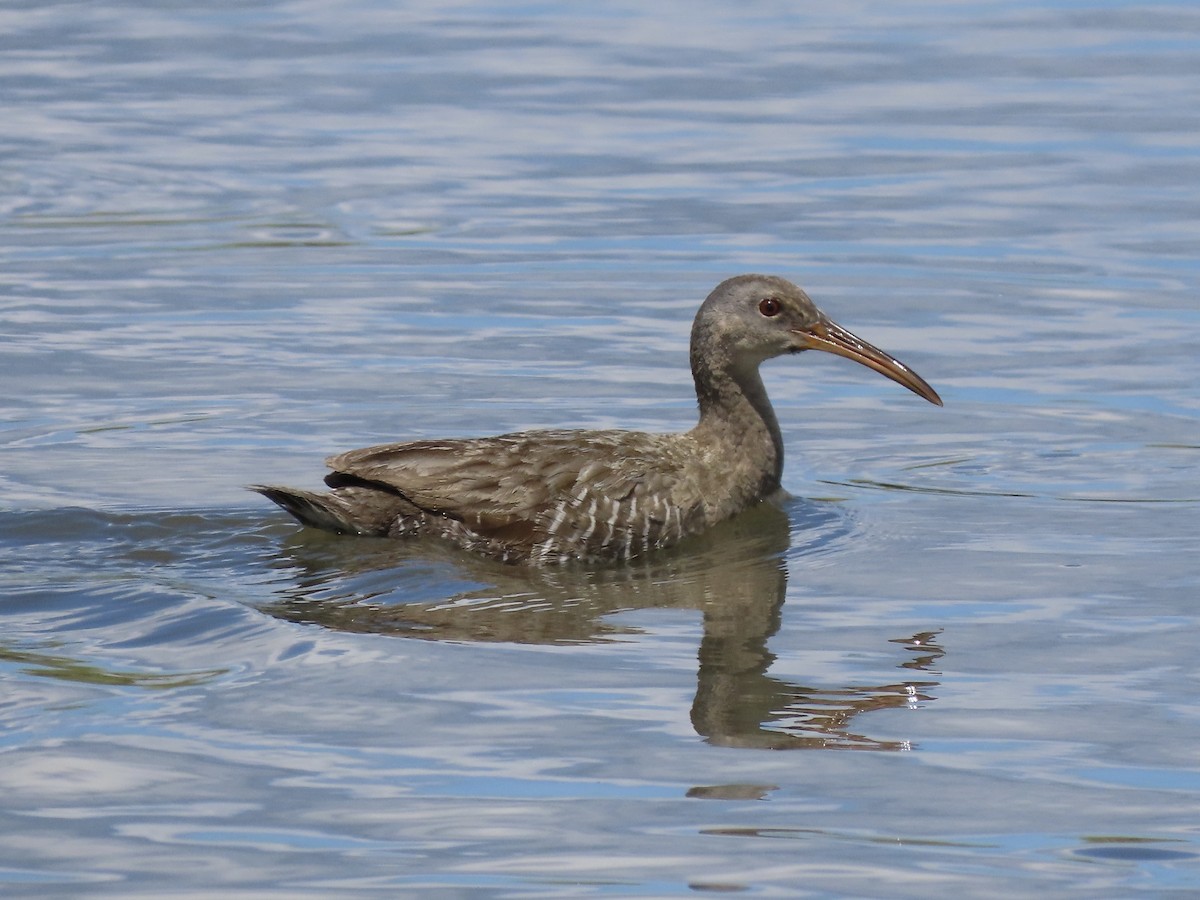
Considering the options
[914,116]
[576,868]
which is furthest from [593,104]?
[576,868]

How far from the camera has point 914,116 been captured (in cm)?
1969

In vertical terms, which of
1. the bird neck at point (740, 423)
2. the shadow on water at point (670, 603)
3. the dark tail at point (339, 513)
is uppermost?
the bird neck at point (740, 423)

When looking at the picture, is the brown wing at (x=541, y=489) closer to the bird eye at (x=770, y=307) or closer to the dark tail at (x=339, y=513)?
the dark tail at (x=339, y=513)

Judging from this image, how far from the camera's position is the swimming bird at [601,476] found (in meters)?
11.0

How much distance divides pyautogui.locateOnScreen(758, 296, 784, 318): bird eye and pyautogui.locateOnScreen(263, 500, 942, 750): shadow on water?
3.15 ft

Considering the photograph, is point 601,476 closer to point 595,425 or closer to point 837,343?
point 837,343

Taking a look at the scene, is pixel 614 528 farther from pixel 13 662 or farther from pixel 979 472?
pixel 13 662

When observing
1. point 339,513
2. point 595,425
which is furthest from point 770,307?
point 339,513

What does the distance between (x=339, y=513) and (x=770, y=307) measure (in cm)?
246

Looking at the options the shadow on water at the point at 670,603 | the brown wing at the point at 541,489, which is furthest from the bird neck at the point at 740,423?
the brown wing at the point at 541,489

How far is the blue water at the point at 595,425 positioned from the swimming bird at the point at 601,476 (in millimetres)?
197

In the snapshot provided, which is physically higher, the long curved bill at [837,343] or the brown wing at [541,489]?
the long curved bill at [837,343]

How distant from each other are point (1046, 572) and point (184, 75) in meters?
12.9

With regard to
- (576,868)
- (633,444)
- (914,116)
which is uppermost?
(914,116)
